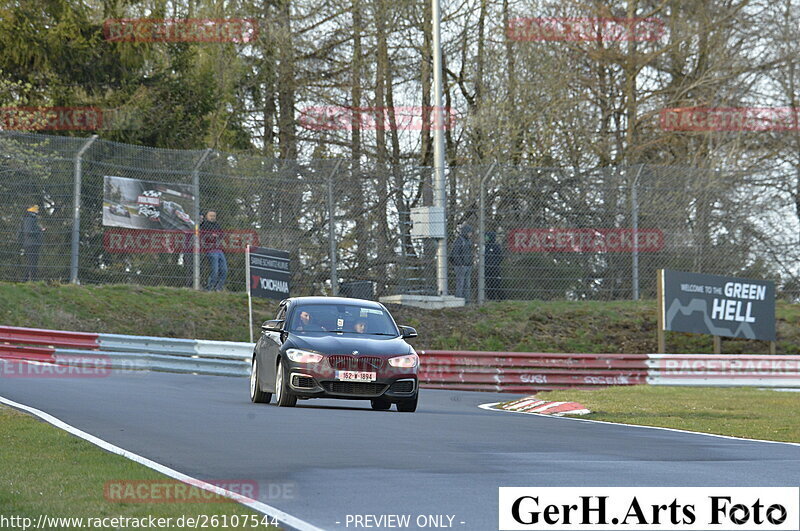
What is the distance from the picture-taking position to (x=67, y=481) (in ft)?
29.7

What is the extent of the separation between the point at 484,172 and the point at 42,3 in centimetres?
1388

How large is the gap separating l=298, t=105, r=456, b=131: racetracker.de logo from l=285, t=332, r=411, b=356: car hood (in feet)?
76.1

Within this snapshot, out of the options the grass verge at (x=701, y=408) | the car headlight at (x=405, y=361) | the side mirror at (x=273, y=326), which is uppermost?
the side mirror at (x=273, y=326)

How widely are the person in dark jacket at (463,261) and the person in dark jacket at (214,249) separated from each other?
4.80m

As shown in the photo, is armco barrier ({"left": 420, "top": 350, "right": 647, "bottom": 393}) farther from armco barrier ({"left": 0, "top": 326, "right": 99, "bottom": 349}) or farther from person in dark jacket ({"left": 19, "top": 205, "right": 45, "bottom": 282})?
person in dark jacket ({"left": 19, "top": 205, "right": 45, "bottom": 282})

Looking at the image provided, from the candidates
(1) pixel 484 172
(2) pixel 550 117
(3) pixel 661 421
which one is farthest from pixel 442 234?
(3) pixel 661 421

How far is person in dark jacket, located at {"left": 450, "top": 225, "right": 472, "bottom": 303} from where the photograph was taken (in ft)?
93.1

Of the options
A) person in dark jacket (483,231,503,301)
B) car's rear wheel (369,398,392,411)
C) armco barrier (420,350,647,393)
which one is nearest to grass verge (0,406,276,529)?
car's rear wheel (369,398,392,411)

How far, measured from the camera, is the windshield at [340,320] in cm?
1667

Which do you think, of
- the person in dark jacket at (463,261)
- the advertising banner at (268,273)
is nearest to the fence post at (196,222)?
the advertising banner at (268,273)

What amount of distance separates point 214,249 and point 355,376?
11666 mm

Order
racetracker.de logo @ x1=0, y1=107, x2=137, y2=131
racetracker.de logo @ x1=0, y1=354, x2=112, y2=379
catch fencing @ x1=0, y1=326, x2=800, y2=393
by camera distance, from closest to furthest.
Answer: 1. racetracker.de logo @ x1=0, y1=354, x2=112, y2=379
2. catch fencing @ x1=0, y1=326, x2=800, y2=393
3. racetracker.de logo @ x1=0, y1=107, x2=137, y2=131

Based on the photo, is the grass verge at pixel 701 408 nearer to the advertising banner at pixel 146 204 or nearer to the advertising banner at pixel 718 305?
the advertising banner at pixel 718 305

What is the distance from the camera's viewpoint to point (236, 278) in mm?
28312
